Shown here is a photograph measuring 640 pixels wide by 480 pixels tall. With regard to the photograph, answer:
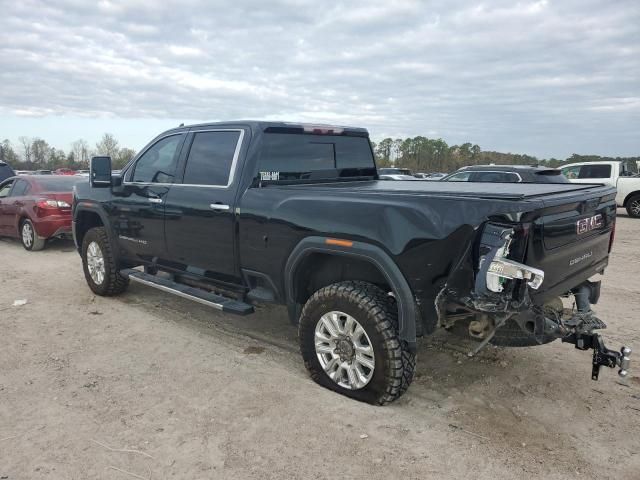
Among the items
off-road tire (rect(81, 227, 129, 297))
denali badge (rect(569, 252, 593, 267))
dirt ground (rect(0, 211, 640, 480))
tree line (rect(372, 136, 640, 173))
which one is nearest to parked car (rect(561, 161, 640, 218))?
dirt ground (rect(0, 211, 640, 480))

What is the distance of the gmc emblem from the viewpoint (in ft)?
11.5

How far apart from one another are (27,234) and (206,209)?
23.1 feet

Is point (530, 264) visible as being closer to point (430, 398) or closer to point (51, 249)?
point (430, 398)

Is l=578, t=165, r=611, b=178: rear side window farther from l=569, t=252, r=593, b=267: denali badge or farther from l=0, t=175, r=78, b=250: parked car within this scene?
l=0, t=175, r=78, b=250: parked car

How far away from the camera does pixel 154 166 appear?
17.7 ft

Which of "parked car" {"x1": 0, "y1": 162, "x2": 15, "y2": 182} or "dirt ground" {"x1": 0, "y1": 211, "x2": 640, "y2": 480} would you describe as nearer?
"dirt ground" {"x1": 0, "y1": 211, "x2": 640, "y2": 480}

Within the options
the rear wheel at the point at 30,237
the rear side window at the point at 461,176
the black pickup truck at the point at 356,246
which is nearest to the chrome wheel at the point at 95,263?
the black pickup truck at the point at 356,246

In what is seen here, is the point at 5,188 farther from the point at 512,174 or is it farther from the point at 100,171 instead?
the point at 512,174

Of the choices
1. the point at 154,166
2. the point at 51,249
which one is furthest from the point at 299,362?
the point at 51,249

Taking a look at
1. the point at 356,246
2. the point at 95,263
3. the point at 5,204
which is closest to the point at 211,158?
the point at 356,246

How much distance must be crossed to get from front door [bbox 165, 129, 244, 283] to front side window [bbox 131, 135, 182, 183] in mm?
237

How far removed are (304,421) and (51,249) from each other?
27.6 ft

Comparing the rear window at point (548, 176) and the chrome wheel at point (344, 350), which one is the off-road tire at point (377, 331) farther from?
the rear window at point (548, 176)

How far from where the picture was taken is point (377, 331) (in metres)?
3.38
